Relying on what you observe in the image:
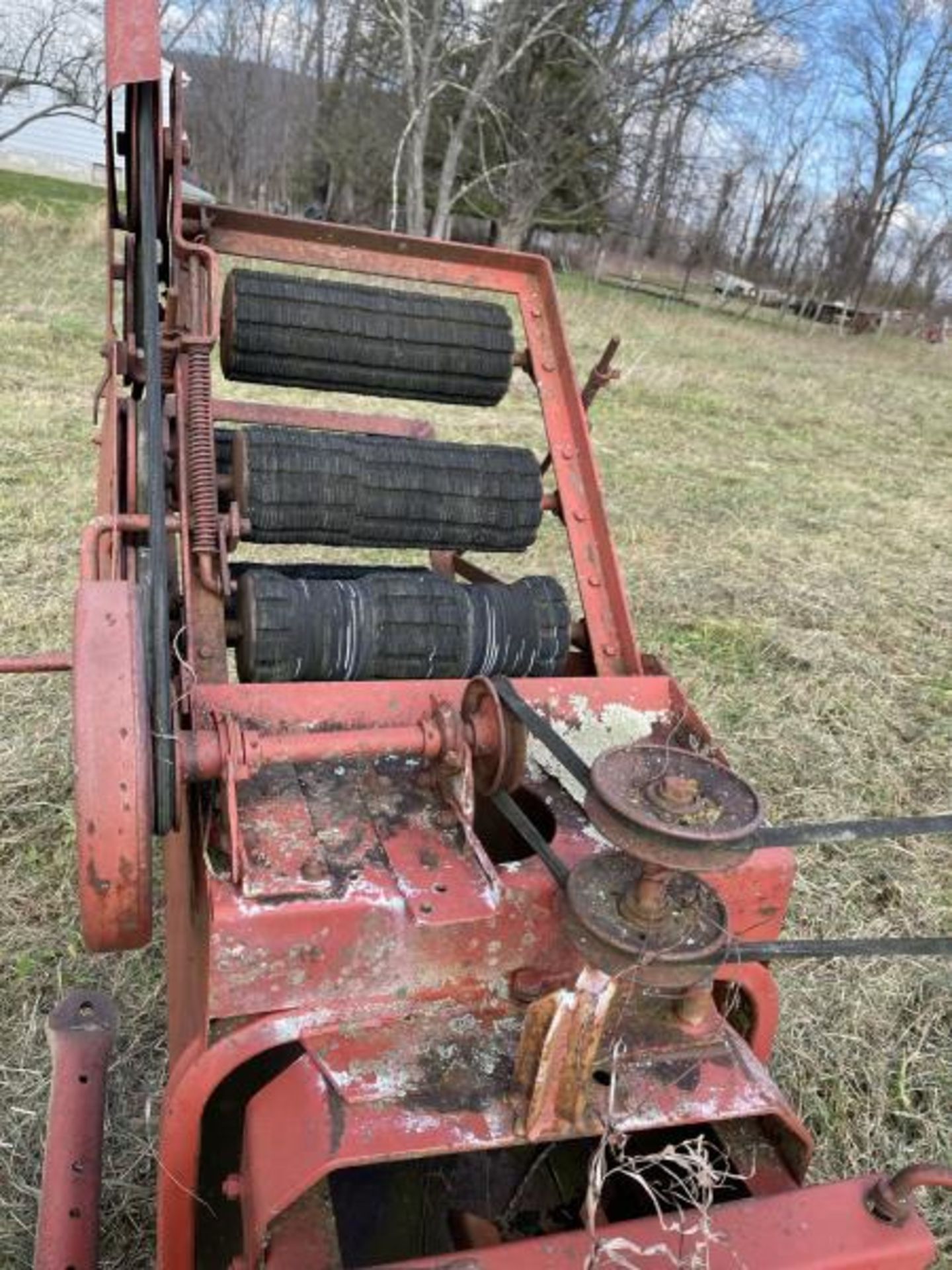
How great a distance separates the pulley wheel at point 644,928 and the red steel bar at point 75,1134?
37.7 inches

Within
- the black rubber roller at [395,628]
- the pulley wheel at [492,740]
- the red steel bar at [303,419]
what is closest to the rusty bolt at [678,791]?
the pulley wheel at [492,740]

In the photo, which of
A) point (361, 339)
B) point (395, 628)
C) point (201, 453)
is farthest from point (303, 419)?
point (395, 628)

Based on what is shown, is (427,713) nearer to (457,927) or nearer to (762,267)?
(457,927)

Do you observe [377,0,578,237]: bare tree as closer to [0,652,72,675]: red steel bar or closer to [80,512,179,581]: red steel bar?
[80,512,179,581]: red steel bar

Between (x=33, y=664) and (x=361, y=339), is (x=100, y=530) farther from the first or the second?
(x=361, y=339)

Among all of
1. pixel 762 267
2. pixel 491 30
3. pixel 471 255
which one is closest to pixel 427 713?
pixel 471 255

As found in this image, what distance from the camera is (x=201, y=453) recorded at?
2158mm

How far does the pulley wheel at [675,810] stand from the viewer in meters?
1.28

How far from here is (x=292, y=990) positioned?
1.51 m

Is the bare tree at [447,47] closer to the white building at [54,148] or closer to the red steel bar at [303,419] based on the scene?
the white building at [54,148]

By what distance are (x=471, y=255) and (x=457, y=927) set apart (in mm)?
1689

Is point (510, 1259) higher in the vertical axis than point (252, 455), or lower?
lower

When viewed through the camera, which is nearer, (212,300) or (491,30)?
(212,300)

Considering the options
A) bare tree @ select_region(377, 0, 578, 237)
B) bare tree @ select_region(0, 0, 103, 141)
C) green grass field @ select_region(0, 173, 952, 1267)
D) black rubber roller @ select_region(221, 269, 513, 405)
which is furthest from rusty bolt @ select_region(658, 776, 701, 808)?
bare tree @ select_region(377, 0, 578, 237)
